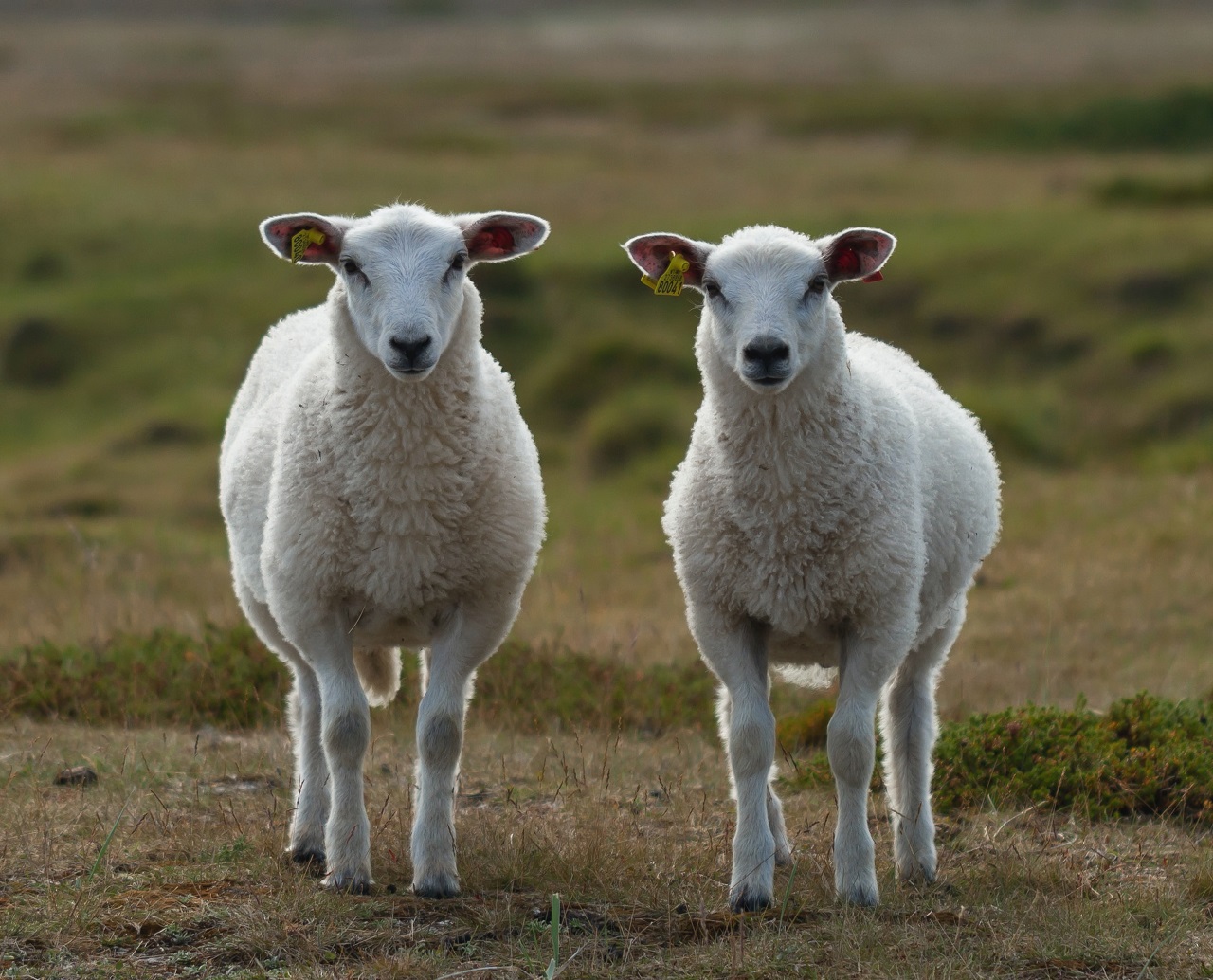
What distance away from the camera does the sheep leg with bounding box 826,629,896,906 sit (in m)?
5.62

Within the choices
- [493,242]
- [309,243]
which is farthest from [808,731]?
[309,243]

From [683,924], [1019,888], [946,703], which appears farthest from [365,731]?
[946,703]

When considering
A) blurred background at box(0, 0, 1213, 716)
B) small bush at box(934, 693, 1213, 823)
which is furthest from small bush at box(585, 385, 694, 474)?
small bush at box(934, 693, 1213, 823)

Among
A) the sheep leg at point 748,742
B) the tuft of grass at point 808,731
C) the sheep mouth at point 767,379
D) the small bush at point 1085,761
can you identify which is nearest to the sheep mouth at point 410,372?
the sheep mouth at point 767,379

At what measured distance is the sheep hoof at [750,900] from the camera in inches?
217

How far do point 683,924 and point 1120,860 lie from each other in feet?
6.46

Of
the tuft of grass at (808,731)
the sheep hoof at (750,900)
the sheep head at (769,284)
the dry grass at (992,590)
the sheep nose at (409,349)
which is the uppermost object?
the sheep head at (769,284)

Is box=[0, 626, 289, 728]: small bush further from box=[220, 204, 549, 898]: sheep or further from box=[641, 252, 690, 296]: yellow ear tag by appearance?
box=[641, 252, 690, 296]: yellow ear tag

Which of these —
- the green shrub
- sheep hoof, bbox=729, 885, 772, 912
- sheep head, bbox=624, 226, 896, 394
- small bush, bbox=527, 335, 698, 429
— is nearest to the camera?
sheep hoof, bbox=729, 885, 772, 912

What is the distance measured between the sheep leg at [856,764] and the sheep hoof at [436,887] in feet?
4.43

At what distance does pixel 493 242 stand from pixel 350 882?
250 cm

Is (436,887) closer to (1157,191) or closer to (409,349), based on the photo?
(409,349)

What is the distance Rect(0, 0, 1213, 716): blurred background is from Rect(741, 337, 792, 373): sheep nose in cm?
403

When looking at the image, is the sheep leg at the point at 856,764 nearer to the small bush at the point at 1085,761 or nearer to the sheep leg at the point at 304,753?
the small bush at the point at 1085,761
